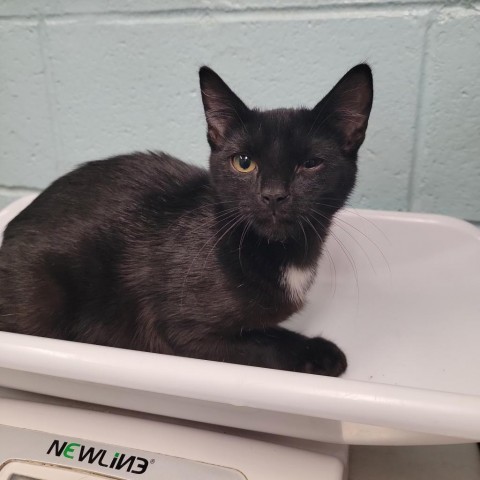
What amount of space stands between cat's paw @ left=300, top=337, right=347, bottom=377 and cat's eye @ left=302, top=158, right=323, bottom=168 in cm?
28

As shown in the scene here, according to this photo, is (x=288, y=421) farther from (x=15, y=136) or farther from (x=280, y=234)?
(x=15, y=136)

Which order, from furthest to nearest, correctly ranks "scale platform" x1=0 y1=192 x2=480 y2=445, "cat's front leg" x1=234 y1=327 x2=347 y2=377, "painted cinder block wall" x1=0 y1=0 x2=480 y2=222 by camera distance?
"painted cinder block wall" x1=0 y1=0 x2=480 y2=222 → "cat's front leg" x1=234 y1=327 x2=347 y2=377 → "scale platform" x1=0 y1=192 x2=480 y2=445

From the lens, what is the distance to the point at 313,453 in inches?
21.2

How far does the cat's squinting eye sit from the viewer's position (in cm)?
66

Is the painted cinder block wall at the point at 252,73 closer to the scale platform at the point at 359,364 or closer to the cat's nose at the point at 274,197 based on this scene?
the scale platform at the point at 359,364

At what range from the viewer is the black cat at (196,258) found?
2.27 feet

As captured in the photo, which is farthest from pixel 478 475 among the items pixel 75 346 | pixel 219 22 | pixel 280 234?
pixel 219 22

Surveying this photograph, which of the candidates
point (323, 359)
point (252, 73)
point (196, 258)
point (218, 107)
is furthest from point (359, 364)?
point (252, 73)

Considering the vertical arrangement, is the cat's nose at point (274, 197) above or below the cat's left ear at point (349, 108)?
below

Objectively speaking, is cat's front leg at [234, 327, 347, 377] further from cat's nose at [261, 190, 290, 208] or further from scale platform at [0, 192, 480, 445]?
cat's nose at [261, 190, 290, 208]

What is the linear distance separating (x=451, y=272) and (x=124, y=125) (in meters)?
0.80

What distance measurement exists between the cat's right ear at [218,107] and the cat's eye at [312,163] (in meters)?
0.12

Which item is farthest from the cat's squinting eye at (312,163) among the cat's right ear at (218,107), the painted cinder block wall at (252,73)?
the painted cinder block wall at (252,73)

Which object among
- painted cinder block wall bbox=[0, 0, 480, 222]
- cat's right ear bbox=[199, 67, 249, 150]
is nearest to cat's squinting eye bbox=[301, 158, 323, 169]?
cat's right ear bbox=[199, 67, 249, 150]
